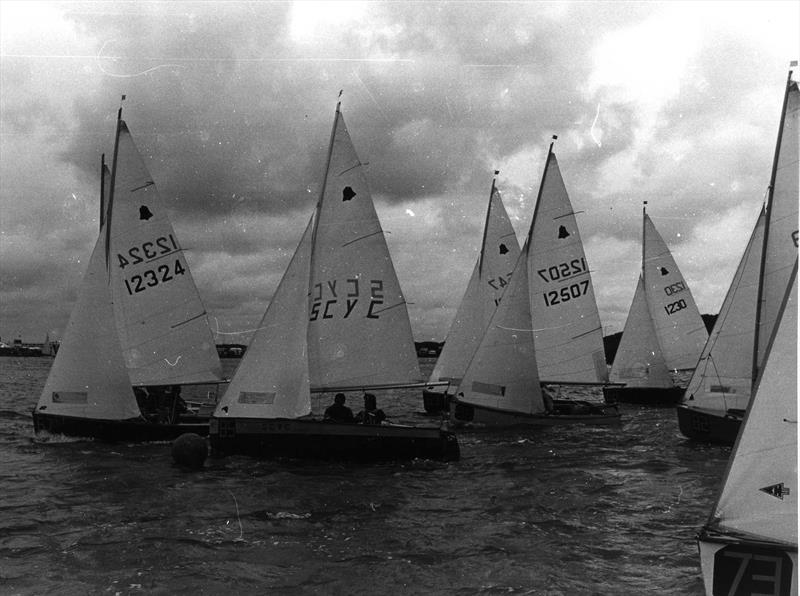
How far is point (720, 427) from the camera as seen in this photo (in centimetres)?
1794

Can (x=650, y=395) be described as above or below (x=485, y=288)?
below

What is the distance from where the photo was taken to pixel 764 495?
18.4ft

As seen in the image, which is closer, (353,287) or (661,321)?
(353,287)

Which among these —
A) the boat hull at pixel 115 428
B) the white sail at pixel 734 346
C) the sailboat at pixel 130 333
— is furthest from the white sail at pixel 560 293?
the boat hull at pixel 115 428

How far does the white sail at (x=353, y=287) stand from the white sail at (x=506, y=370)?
5.26 metres

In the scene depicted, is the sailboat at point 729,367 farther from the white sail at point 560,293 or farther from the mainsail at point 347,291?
the mainsail at point 347,291

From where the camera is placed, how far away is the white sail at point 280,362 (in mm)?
15125

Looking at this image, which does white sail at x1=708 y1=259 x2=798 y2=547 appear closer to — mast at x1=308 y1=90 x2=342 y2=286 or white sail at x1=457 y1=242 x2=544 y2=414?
mast at x1=308 y1=90 x2=342 y2=286

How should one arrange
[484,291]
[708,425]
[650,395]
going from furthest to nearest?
[650,395] → [484,291] → [708,425]

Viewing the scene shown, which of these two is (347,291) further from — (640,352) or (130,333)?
(640,352)

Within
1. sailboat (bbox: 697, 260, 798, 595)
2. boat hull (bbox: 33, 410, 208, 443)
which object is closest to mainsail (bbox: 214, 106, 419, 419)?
boat hull (bbox: 33, 410, 208, 443)

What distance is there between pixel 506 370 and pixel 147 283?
1055 cm

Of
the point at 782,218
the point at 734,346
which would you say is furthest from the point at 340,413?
the point at 734,346

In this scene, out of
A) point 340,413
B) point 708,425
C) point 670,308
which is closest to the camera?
point 340,413
